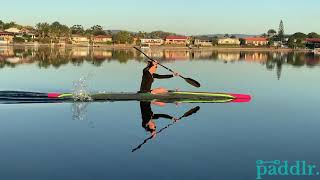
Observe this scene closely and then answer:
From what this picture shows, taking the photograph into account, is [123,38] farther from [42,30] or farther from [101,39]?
[42,30]

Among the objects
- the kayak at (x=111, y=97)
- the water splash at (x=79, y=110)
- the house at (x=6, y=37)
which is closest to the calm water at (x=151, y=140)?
the water splash at (x=79, y=110)

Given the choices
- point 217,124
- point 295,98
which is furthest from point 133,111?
point 295,98

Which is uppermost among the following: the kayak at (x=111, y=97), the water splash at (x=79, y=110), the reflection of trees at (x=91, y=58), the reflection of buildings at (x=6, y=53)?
the reflection of buildings at (x=6, y=53)

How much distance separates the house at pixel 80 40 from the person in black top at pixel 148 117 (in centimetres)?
16248

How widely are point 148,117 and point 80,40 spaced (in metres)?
174

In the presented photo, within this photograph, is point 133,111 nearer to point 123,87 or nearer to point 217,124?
point 217,124

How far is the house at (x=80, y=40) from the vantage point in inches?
7223

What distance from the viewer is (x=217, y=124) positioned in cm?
1931

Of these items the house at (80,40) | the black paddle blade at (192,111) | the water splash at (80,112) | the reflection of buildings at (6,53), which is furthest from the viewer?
the house at (80,40)

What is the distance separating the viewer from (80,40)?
18975 cm

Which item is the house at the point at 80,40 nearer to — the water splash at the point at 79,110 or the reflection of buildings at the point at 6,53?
the reflection of buildings at the point at 6,53

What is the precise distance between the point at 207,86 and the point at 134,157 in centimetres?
2336

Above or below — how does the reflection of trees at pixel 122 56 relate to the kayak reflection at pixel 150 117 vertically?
above

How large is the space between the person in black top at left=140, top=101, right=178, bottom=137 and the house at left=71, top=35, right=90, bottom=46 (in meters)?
162
